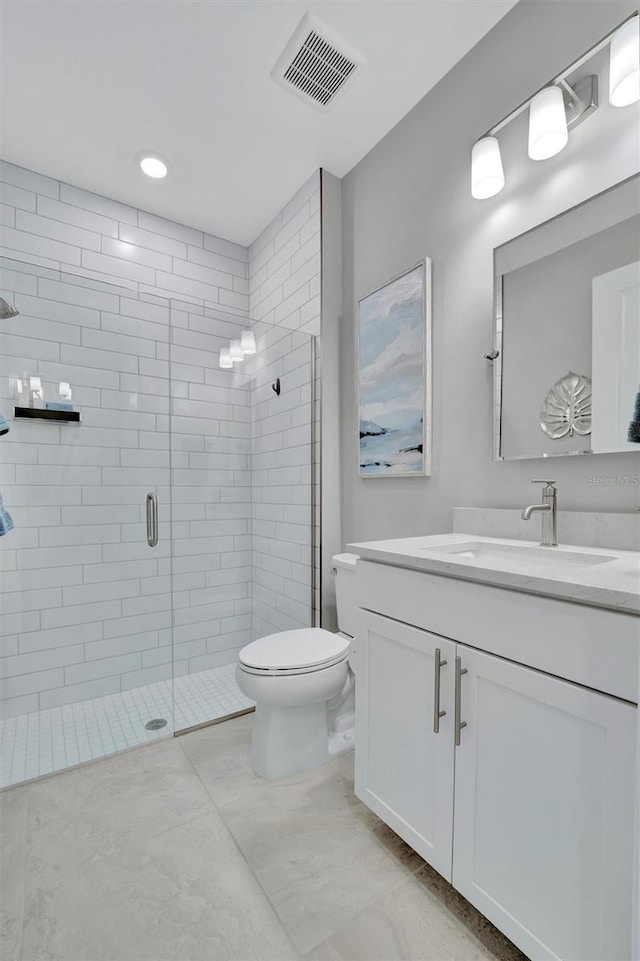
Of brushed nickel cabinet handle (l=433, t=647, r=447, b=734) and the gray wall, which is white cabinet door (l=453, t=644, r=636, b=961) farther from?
the gray wall

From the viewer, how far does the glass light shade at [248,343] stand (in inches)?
95.3

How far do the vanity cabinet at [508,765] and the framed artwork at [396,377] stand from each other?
770 millimetres

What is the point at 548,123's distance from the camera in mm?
1255

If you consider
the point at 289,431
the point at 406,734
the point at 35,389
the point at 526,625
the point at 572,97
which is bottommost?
the point at 406,734

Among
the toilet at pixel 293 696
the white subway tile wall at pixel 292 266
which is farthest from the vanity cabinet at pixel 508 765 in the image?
the white subway tile wall at pixel 292 266

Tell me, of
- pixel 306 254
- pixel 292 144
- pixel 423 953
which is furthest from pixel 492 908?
pixel 292 144

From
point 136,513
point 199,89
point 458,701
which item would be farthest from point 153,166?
point 458,701

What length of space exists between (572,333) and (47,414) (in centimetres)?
209

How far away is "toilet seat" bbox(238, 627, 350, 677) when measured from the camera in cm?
157

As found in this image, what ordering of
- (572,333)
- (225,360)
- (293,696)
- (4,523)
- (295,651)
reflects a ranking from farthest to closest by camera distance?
1. (225,360)
2. (295,651)
3. (293,696)
4. (4,523)
5. (572,333)

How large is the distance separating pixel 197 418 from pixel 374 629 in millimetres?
1537

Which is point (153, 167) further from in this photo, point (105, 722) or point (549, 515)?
point (105, 722)

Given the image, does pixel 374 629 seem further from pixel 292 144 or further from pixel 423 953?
pixel 292 144

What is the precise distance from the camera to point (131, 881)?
1.19 m
